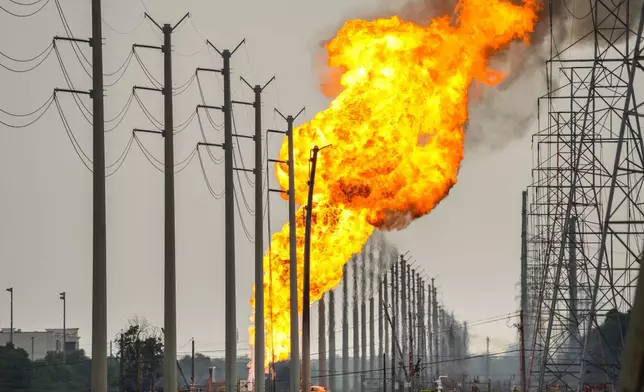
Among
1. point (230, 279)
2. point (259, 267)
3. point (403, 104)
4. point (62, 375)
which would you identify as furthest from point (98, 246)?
point (62, 375)

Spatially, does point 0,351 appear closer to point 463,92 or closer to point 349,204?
point 349,204

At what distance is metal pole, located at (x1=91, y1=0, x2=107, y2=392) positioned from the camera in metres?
41.3

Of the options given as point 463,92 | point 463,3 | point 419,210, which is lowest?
point 419,210

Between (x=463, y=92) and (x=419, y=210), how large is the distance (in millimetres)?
7368

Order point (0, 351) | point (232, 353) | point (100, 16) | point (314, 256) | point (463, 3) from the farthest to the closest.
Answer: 1. point (0, 351)
2. point (314, 256)
3. point (463, 3)
4. point (232, 353)
5. point (100, 16)

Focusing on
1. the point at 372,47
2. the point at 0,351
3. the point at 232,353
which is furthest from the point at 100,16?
the point at 0,351

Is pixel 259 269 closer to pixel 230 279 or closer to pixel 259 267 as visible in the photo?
pixel 259 267

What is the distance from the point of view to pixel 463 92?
73.9 metres

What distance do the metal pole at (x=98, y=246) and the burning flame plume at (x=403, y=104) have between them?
32068mm

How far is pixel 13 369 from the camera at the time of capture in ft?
372

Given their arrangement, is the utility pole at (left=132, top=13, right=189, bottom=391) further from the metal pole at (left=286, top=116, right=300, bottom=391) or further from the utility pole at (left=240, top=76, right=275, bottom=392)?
the metal pole at (left=286, top=116, right=300, bottom=391)

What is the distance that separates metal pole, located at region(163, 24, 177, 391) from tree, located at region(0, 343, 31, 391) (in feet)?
188

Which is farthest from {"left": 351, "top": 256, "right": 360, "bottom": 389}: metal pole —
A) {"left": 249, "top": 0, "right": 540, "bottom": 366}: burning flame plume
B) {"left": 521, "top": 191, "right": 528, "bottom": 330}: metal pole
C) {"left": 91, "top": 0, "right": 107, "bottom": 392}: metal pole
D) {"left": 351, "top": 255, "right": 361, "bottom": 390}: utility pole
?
{"left": 91, "top": 0, "right": 107, "bottom": 392}: metal pole

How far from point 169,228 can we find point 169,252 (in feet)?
3.42
